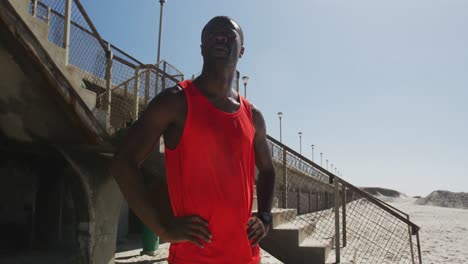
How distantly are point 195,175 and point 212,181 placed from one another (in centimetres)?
7

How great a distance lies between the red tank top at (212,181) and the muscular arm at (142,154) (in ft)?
0.28

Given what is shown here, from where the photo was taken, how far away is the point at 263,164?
1857 millimetres

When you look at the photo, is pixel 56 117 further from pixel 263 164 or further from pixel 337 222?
pixel 337 222

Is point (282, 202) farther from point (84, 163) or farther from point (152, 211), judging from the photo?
point (152, 211)

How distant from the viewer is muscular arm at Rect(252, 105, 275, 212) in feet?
5.94

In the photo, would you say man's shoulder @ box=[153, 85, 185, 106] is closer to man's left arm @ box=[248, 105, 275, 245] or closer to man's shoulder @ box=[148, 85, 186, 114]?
man's shoulder @ box=[148, 85, 186, 114]

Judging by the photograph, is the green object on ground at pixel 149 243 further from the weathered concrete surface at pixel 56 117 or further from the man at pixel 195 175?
the man at pixel 195 175

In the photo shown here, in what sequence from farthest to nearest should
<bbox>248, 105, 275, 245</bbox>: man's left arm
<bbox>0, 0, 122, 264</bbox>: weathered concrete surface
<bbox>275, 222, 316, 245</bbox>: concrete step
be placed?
<bbox>275, 222, 316, 245</bbox>: concrete step
<bbox>0, 0, 122, 264</bbox>: weathered concrete surface
<bbox>248, 105, 275, 245</bbox>: man's left arm

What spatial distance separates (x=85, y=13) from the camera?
6.03 meters

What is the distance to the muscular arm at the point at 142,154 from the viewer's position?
53.5 inches

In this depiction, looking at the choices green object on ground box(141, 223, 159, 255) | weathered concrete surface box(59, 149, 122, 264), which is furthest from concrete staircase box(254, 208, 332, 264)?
green object on ground box(141, 223, 159, 255)

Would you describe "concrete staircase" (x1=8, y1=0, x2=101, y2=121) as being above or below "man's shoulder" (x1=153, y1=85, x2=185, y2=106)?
above

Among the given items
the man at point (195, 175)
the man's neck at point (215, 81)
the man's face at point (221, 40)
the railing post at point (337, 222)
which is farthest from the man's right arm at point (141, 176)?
the railing post at point (337, 222)

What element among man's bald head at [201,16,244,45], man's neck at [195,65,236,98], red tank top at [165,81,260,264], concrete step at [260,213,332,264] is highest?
man's bald head at [201,16,244,45]
